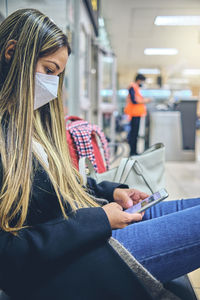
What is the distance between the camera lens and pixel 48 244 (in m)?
0.60

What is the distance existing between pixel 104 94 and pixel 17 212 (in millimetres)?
5270

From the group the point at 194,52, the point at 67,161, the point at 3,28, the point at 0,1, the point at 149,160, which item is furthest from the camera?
the point at 194,52

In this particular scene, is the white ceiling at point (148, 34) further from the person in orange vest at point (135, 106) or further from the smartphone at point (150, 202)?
the smartphone at point (150, 202)

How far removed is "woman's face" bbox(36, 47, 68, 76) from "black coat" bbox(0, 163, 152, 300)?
0.42m

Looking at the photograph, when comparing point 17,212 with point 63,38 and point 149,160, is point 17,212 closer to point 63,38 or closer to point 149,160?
point 63,38

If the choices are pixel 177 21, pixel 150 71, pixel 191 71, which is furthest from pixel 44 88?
pixel 191 71

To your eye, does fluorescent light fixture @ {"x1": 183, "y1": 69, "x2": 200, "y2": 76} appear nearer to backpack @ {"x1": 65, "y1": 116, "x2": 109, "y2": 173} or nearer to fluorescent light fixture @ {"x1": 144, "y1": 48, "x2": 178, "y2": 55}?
fluorescent light fixture @ {"x1": 144, "y1": 48, "x2": 178, "y2": 55}

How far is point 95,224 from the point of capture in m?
0.65

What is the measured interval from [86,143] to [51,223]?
788 millimetres

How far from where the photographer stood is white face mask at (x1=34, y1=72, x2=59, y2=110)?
2.71 ft

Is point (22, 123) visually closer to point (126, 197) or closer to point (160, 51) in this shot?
point (126, 197)

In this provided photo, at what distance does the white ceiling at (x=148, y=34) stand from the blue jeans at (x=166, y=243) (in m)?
4.88

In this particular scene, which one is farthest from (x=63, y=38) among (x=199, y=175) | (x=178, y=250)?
(x=199, y=175)

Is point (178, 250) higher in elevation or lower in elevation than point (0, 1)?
lower
